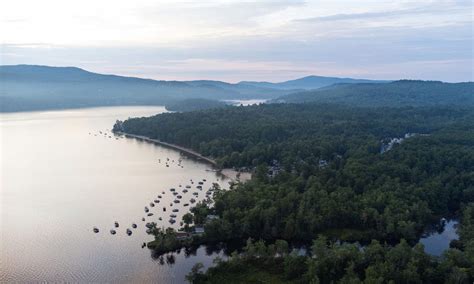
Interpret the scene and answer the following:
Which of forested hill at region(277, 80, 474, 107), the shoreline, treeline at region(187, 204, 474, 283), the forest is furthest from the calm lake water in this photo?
forested hill at region(277, 80, 474, 107)

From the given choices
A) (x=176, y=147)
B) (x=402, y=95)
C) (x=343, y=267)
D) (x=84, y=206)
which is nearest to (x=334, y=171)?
(x=343, y=267)

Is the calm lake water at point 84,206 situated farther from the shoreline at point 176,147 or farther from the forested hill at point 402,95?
the forested hill at point 402,95

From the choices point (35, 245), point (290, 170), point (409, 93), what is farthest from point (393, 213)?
point (409, 93)

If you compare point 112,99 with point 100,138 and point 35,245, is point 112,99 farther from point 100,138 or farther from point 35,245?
point 35,245

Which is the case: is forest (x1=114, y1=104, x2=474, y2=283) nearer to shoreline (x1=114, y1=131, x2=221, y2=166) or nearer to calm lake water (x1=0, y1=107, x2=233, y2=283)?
shoreline (x1=114, y1=131, x2=221, y2=166)

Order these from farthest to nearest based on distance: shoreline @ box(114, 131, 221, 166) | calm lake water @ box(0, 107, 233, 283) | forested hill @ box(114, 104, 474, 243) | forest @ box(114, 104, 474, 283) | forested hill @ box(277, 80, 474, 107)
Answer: forested hill @ box(277, 80, 474, 107)
shoreline @ box(114, 131, 221, 166)
forested hill @ box(114, 104, 474, 243)
calm lake water @ box(0, 107, 233, 283)
forest @ box(114, 104, 474, 283)

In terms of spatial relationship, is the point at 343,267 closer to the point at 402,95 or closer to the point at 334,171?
the point at 334,171
